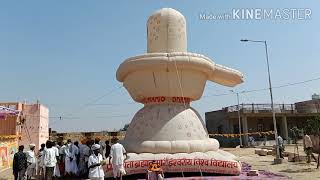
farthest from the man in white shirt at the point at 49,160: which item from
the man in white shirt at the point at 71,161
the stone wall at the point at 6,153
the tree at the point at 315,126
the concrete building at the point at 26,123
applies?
the concrete building at the point at 26,123

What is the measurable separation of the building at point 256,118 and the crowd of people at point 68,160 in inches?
1191

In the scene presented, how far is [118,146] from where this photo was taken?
10.1 meters

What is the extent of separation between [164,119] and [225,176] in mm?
2607

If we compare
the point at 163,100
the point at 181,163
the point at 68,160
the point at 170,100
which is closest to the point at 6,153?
the point at 68,160

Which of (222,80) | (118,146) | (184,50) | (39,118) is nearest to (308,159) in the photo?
(222,80)

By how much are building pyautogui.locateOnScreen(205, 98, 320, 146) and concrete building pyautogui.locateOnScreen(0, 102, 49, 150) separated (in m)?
21.6

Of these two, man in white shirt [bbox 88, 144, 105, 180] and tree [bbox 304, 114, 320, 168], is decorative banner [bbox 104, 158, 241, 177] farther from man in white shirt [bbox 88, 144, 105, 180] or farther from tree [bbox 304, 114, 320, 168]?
tree [bbox 304, 114, 320, 168]

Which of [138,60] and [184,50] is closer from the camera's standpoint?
[138,60]

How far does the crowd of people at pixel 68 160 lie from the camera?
8125mm

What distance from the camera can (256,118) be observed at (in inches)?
1741

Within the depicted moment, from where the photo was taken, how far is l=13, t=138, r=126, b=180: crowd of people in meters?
8.12

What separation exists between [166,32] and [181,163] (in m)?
4.74

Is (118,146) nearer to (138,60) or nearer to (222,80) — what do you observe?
(138,60)

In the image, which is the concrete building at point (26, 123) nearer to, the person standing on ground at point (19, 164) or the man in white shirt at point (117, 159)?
the person standing on ground at point (19, 164)
